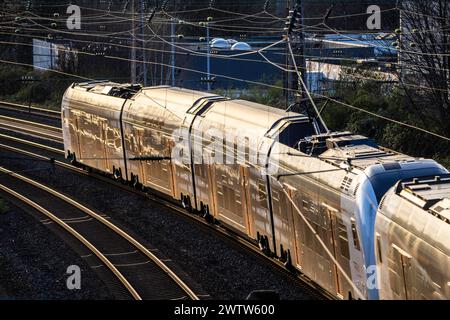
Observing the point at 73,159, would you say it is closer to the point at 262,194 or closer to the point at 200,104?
the point at 200,104

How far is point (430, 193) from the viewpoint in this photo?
1250 centimetres

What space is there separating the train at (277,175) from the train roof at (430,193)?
0.09 meters

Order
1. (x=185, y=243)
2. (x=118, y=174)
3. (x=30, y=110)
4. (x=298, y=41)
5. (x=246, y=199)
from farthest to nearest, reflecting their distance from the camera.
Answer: (x=30, y=110), (x=118, y=174), (x=298, y=41), (x=185, y=243), (x=246, y=199)

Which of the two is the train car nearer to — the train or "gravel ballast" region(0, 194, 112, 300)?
the train

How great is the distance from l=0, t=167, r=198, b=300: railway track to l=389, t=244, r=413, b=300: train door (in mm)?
5432

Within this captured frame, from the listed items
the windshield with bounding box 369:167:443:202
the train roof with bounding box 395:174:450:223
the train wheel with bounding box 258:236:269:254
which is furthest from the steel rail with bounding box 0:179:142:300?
the train roof with bounding box 395:174:450:223

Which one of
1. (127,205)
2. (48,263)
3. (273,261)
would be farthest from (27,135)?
(273,261)

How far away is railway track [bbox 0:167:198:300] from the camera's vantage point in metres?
17.8

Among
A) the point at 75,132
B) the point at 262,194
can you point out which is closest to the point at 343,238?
the point at 262,194

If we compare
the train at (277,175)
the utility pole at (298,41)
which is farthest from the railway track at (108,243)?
the utility pole at (298,41)

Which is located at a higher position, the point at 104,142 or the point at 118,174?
the point at 104,142

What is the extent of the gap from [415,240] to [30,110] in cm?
3476

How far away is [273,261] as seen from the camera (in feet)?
62.3
